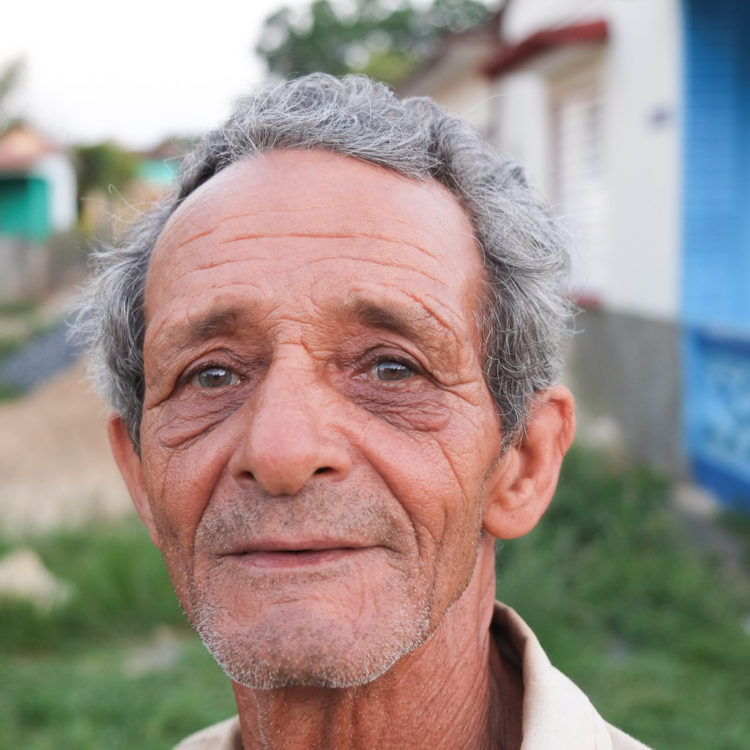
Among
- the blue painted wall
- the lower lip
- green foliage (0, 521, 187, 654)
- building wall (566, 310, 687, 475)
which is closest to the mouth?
the lower lip

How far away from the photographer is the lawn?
4176 mm

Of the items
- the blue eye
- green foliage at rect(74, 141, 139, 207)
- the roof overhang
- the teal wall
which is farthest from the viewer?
green foliage at rect(74, 141, 139, 207)

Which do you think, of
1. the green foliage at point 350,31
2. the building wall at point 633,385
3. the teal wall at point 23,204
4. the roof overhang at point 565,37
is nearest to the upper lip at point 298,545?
the building wall at point 633,385

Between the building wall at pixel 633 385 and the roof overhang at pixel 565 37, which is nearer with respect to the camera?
the building wall at pixel 633 385

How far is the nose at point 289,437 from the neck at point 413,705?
0.39 m

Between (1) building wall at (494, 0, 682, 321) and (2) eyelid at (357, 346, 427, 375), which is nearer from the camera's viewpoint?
(2) eyelid at (357, 346, 427, 375)

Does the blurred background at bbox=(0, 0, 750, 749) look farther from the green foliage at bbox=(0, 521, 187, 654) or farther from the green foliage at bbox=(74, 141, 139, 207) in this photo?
the green foliage at bbox=(74, 141, 139, 207)

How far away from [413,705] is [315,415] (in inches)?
21.8

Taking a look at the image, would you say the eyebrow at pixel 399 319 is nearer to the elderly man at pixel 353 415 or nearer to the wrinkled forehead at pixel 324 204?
the elderly man at pixel 353 415

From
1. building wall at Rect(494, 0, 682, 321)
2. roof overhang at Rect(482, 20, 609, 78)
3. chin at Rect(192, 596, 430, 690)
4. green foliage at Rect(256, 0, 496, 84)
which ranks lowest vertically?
green foliage at Rect(256, 0, 496, 84)

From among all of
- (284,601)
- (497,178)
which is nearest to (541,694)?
(284,601)

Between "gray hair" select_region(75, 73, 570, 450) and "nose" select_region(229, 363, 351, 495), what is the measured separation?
14.2 inches

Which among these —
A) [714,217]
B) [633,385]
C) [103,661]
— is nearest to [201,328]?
[103,661]

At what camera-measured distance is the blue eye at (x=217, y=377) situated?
1604mm
